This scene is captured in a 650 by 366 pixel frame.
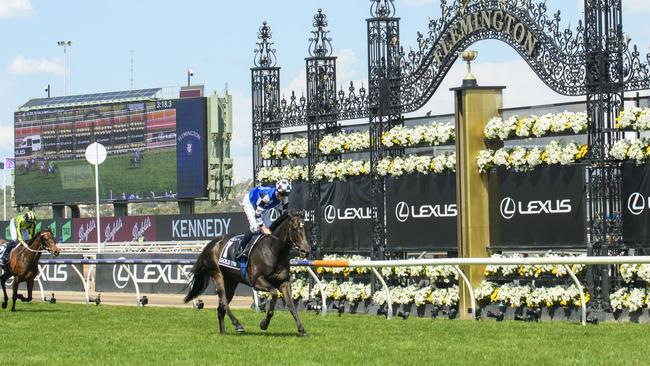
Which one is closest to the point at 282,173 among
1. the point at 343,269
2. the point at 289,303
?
the point at 343,269

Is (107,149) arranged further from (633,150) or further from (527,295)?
(633,150)

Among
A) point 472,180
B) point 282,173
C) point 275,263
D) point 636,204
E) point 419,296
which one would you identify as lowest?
point 419,296

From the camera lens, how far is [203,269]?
17.0 meters

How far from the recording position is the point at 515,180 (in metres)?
18.9

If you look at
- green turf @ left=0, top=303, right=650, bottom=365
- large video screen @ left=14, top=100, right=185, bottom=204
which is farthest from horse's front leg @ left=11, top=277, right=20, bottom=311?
large video screen @ left=14, top=100, right=185, bottom=204

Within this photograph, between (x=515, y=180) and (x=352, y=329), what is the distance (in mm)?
3787

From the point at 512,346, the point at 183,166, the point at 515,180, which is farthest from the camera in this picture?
the point at 183,166

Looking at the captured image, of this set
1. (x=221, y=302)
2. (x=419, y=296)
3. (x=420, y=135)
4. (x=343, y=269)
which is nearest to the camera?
(x=221, y=302)

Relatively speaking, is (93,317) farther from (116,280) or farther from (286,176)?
(116,280)

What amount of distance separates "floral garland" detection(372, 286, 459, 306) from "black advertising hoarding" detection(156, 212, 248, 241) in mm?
21918

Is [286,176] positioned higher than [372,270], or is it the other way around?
[286,176]

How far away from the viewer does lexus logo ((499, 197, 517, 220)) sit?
62.1ft

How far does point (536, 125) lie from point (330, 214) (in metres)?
4.91

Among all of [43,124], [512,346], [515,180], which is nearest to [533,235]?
[515,180]
